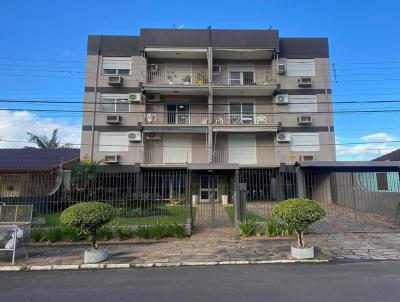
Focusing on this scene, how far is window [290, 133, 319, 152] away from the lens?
24.2 metres

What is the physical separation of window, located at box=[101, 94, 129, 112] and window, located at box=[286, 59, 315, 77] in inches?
518

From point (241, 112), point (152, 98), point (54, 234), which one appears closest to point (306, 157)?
point (241, 112)

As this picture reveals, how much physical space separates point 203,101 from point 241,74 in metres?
3.96

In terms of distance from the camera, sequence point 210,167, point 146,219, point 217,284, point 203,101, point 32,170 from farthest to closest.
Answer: point 203,101
point 32,170
point 210,167
point 146,219
point 217,284

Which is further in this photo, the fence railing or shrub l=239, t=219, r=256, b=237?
the fence railing

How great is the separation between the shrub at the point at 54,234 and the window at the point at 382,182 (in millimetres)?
14021

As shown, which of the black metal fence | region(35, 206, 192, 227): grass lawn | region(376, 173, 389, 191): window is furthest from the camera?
region(376, 173, 389, 191): window

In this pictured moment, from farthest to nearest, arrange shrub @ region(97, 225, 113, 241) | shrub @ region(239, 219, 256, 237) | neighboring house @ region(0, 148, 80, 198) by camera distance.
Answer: neighboring house @ region(0, 148, 80, 198) < shrub @ region(239, 219, 256, 237) < shrub @ region(97, 225, 113, 241)

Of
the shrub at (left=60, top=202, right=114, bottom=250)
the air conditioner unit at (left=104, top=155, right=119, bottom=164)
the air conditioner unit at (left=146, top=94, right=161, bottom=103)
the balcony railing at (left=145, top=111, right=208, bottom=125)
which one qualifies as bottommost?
the shrub at (left=60, top=202, right=114, bottom=250)

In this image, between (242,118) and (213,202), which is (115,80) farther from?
(213,202)

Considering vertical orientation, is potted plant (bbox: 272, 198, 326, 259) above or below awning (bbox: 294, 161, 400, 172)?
below

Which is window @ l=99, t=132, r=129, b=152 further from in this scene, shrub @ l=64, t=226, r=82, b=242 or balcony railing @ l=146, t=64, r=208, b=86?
shrub @ l=64, t=226, r=82, b=242

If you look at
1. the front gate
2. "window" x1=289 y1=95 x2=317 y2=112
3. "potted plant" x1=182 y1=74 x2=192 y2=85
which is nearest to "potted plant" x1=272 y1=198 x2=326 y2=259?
the front gate

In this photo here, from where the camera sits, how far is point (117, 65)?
24875mm
